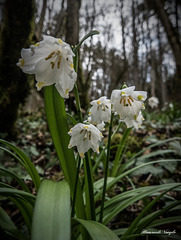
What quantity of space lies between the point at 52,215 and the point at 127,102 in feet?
2.32

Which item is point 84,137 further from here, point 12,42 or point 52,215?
point 12,42

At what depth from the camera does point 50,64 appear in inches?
29.4

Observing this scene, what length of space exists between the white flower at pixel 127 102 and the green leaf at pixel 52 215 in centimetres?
52

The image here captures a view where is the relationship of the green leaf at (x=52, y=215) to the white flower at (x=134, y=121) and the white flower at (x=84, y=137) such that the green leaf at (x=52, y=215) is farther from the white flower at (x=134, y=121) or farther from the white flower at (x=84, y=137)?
the white flower at (x=134, y=121)

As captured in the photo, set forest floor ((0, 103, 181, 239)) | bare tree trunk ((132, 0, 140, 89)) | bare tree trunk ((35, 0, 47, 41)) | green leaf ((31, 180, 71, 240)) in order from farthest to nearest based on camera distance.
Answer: bare tree trunk ((132, 0, 140, 89)), bare tree trunk ((35, 0, 47, 41)), forest floor ((0, 103, 181, 239)), green leaf ((31, 180, 71, 240))

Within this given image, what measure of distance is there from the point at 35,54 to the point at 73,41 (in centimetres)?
334

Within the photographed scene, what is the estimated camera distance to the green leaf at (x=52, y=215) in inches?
16.7

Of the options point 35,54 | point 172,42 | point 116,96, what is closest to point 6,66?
point 35,54

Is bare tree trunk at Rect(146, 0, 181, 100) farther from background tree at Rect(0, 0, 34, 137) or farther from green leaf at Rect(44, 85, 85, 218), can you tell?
green leaf at Rect(44, 85, 85, 218)

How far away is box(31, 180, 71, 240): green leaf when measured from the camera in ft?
1.39

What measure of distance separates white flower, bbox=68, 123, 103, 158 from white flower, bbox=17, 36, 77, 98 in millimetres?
219

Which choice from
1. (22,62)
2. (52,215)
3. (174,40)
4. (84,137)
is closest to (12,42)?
(22,62)

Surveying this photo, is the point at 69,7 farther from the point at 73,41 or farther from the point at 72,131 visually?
the point at 72,131

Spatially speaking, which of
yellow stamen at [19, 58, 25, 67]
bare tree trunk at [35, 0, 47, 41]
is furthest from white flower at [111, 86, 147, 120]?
bare tree trunk at [35, 0, 47, 41]
